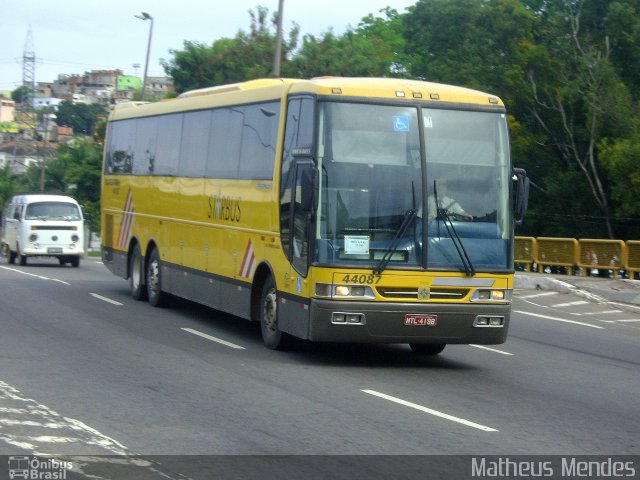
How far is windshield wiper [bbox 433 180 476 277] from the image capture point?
43.3 feet

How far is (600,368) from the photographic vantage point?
1484 centimetres

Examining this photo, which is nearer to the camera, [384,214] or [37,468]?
[37,468]

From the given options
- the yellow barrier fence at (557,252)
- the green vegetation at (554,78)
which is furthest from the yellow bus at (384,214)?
the green vegetation at (554,78)

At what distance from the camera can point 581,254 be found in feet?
99.5

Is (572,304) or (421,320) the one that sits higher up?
(421,320)

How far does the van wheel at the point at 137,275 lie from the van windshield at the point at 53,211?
14.4 metres

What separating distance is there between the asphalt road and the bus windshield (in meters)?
1.35

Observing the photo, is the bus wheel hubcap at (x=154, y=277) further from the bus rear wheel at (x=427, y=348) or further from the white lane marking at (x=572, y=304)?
the white lane marking at (x=572, y=304)

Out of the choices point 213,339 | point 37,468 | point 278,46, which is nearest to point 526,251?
point 278,46

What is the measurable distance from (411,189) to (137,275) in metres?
9.17

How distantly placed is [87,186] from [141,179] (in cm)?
5426

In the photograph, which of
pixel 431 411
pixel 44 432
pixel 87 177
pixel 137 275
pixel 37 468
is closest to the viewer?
pixel 37 468

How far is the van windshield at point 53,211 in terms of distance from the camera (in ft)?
117

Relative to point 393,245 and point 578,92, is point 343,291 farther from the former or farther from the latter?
point 578,92
